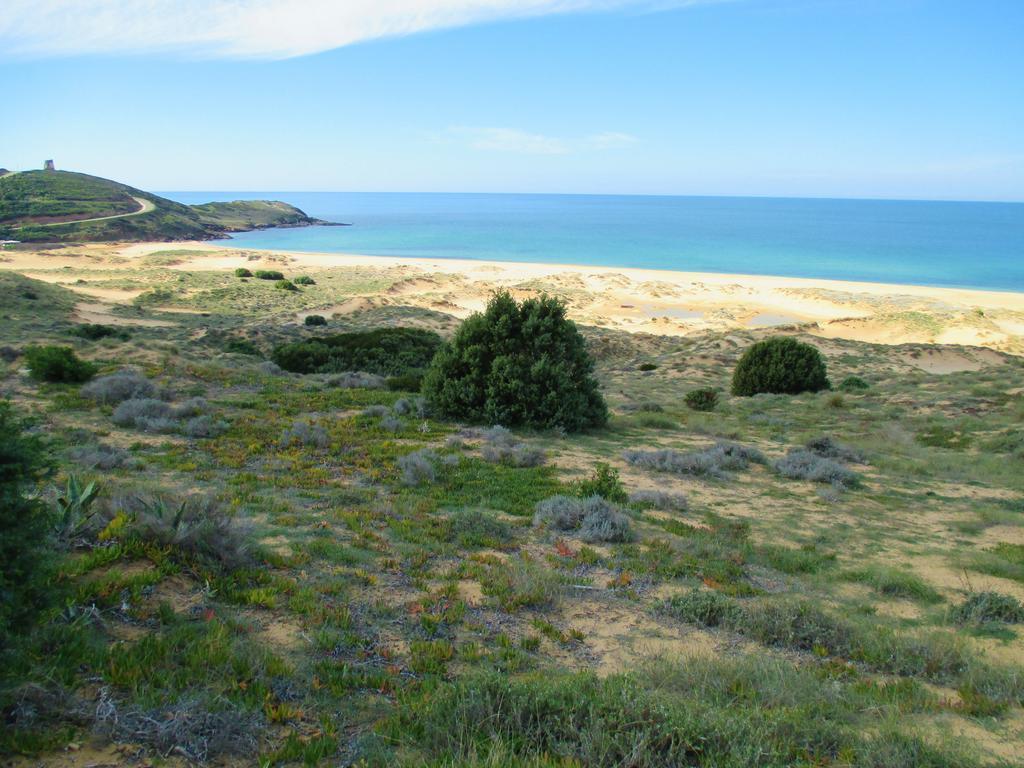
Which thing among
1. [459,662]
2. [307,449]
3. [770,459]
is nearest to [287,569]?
[459,662]

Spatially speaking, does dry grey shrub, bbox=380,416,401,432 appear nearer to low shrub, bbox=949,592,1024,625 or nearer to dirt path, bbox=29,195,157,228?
low shrub, bbox=949,592,1024,625

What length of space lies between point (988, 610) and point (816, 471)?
485 centimetres

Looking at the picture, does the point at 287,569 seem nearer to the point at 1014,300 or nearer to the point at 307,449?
the point at 307,449

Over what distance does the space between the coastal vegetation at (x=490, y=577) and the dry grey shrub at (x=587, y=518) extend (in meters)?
0.04

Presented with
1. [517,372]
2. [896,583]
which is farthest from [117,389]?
[896,583]

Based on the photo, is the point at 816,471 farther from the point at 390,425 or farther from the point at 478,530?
the point at 390,425

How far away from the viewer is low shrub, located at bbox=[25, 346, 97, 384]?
13.5m

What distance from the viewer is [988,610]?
5.98 m

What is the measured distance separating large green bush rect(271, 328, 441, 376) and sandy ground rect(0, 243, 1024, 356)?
1615 centimetres

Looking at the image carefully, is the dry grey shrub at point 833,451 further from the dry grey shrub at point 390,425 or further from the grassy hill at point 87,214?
the grassy hill at point 87,214

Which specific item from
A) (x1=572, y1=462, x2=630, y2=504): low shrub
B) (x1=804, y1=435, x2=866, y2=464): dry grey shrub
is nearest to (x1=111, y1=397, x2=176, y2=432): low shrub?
(x1=572, y1=462, x2=630, y2=504): low shrub

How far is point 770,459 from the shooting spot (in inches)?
478

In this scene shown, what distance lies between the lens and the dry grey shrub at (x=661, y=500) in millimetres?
8844

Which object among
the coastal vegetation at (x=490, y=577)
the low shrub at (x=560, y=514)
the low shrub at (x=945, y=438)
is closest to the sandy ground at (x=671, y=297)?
the low shrub at (x=945, y=438)
